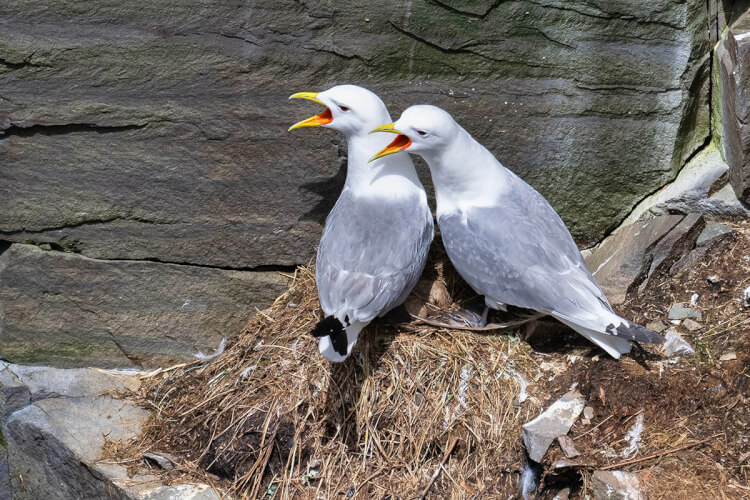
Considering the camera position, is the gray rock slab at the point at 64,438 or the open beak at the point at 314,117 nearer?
the open beak at the point at 314,117

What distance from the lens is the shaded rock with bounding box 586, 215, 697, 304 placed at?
3.46 m

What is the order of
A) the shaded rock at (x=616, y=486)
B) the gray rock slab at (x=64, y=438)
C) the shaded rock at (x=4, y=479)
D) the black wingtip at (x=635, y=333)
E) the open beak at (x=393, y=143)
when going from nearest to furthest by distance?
the shaded rock at (x=616, y=486) < the black wingtip at (x=635, y=333) < the open beak at (x=393, y=143) < the gray rock slab at (x=64, y=438) < the shaded rock at (x=4, y=479)

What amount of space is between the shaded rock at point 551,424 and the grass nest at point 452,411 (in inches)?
1.3

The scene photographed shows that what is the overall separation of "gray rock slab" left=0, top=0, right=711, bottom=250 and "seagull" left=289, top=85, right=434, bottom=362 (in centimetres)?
21

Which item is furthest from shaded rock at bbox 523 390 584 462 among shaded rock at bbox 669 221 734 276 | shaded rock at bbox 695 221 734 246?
shaded rock at bbox 695 221 734 246

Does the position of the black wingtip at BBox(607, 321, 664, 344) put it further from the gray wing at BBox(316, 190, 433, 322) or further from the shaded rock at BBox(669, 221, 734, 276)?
the gray wing at BBox(316, 190, 433, 322)

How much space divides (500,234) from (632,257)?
63cm

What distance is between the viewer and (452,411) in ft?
10.5

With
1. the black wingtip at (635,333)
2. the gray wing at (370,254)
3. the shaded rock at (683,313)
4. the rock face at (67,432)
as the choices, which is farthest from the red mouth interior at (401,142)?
the rock face at (67,432)

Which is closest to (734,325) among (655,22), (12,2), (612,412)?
(612,412)

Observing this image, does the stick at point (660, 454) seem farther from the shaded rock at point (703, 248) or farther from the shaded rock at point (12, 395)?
the shaded rock at point (12, 395)

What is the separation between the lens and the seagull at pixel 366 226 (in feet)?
10.2

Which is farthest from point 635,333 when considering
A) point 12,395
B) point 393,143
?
point 12,395

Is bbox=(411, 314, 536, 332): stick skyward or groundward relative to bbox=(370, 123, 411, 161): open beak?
groundward
